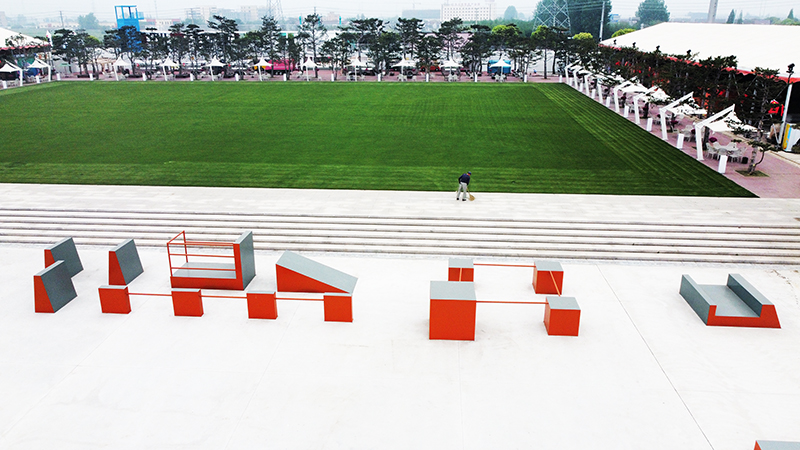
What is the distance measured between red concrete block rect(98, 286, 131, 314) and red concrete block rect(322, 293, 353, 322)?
450 cm

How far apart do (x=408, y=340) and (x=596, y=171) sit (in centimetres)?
1373

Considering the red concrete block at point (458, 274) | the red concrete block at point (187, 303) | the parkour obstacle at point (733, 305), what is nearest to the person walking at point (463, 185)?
the red concrete block at point (458, 274)

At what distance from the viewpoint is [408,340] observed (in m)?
11.1

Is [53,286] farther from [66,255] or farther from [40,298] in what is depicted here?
[66,255]

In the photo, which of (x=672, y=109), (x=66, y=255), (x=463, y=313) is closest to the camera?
(x=463, y=313)

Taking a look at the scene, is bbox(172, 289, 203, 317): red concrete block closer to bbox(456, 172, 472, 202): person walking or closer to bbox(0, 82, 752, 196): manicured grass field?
bbox(0, 82, 752, 196): manicured grass field

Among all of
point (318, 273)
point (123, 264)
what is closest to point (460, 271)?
point (318, 273)

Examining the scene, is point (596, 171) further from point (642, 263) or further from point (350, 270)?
point (350, 270)

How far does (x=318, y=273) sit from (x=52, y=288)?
Answer: 5.90 m

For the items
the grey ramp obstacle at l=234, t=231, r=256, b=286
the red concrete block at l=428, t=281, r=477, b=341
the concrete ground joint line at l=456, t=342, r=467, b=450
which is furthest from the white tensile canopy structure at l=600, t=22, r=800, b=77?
the grey ramp obstacle at l=234, t=231, r=256, b=286

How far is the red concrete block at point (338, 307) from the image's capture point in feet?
38.4

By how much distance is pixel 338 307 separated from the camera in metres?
11.7

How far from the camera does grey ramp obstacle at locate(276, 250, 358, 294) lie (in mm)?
12594

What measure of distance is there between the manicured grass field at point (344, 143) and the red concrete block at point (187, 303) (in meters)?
8.31
